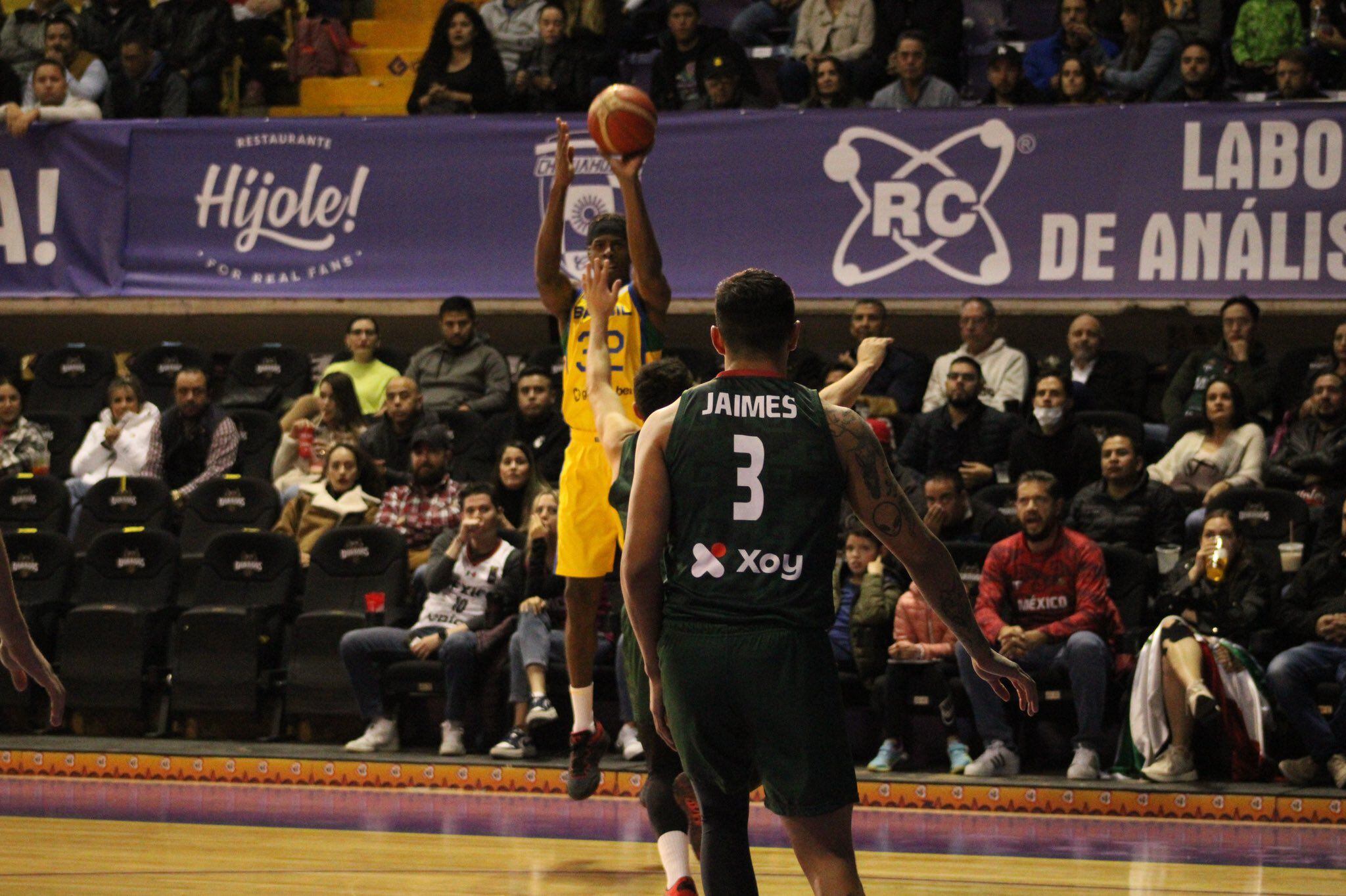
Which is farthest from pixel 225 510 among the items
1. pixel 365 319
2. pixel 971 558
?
pixel 971 558

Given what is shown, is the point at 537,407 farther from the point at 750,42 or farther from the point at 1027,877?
the point at 1027,877

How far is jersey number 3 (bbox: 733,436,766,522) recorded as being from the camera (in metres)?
3.62

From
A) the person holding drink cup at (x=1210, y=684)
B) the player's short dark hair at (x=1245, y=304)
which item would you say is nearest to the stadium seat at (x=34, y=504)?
the person holding drink cup at (x=1210, y=684)

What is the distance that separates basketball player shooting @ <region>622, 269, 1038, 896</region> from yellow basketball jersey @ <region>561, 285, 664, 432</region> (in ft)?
7.99

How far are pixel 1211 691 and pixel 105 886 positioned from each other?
5007 millimetres

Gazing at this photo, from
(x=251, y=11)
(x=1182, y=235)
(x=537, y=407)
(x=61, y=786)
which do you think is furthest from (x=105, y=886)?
(x=251, y=11)

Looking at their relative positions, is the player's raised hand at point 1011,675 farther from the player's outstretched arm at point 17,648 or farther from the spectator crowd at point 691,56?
the spectator crowd at point 691,56

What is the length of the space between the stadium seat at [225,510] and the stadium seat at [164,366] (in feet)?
5.17

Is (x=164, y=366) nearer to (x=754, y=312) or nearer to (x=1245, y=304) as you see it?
(x=1245, y=304)

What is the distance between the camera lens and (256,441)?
11.1 metres

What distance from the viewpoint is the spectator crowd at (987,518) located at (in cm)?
817

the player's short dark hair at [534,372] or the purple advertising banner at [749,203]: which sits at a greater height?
the purple advertising banner at [749,203]

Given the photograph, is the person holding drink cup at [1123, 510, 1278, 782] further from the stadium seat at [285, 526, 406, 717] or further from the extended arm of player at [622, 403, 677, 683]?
the extended arm of player at [622, 403, 677, 683]

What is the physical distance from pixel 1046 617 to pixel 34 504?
6.37 meters
